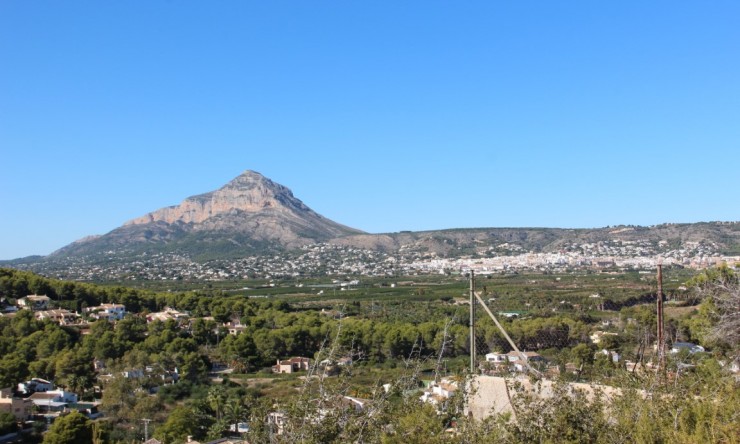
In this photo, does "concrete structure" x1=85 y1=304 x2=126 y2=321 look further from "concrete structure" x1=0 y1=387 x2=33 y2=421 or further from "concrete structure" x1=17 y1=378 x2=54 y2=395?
"concrete structure" x1=0 y1=387 x2=33 y2=421

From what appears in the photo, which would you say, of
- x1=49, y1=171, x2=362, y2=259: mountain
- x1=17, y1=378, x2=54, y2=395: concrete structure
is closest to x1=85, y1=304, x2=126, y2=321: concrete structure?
x1=17, y1=378, x2=54, y2=395: concrete structure

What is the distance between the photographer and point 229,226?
146 meters

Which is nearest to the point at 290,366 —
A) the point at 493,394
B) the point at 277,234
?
the point at 493,394

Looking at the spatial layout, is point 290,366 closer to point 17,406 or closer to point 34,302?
point 17,406

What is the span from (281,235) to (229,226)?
13.4m

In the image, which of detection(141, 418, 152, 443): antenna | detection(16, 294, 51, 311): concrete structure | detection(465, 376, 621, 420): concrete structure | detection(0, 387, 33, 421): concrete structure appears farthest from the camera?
detection(16, 294, 51, 311): concrete structure

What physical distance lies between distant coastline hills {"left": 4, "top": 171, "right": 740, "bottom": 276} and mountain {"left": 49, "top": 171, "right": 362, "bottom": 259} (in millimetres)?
207

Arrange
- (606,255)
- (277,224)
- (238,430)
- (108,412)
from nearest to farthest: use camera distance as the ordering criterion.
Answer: (238,430) < (108,412) < (606,255) < (277,224)

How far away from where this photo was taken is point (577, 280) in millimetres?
65250

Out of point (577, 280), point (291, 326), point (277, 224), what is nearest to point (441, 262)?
point (577, 280)

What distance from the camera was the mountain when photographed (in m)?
133

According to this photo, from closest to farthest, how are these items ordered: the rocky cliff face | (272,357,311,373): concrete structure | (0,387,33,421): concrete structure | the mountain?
(0,387,33,421): concrete structure < (272,357,311,373): concrete structure < the mountain < the rocky cliff face

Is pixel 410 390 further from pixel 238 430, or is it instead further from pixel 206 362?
pixel 206 362

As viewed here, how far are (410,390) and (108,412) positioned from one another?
21.0 meters
